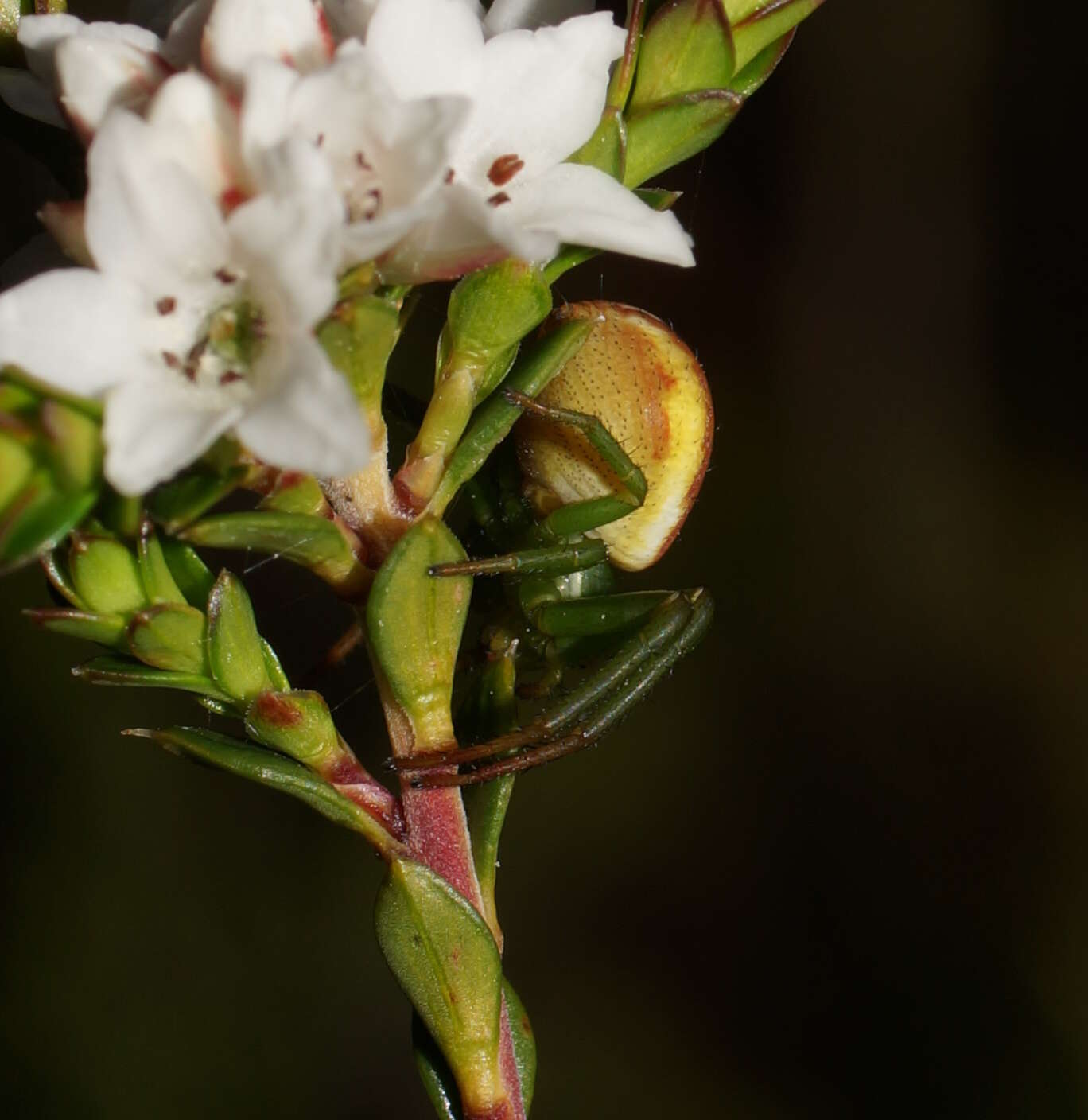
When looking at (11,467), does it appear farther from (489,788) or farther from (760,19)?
(760,19)

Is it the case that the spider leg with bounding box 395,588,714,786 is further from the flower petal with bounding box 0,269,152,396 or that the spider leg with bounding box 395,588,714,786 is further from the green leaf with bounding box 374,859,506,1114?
the flower petal with bounding box 0,269,152,396

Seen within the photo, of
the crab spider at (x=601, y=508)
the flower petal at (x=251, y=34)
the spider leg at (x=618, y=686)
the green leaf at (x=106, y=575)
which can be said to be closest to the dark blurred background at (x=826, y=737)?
the crab spider at (x=601, y=508)

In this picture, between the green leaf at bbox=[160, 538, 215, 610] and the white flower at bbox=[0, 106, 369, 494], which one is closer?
the white flower at bbox=[0, 106, 369, 494]

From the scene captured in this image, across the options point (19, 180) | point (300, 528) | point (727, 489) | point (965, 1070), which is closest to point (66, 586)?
point (300, 528)

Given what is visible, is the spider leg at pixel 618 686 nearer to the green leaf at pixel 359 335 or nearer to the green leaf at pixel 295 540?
the green leaf at pixel 295 540

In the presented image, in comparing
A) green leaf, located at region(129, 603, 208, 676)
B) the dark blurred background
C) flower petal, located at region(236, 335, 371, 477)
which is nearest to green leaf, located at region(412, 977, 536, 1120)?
green leaf, located at region(129, 603, 208, 676)

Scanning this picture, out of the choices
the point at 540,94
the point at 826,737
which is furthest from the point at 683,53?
the point at 826,737
